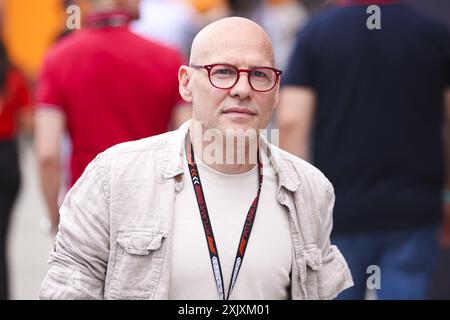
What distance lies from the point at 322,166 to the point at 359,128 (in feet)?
0.83

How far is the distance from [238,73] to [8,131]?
10.4 ft

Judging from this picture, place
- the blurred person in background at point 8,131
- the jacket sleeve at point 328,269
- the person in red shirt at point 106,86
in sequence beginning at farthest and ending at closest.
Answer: the blurred person in background at point 8,131 → the person in red shirt at point 106,86 → the jacket sleeve at point 328,269

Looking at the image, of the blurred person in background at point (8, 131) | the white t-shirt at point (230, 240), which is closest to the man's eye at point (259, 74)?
the white t-shirt at point (230, 240)

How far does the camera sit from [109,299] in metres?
2.75

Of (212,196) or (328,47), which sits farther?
(328,47)

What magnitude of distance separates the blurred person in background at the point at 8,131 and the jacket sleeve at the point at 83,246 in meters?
2.72

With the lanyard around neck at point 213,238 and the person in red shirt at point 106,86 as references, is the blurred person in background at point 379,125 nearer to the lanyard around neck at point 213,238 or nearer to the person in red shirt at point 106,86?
the person in red shirt at point 106,86

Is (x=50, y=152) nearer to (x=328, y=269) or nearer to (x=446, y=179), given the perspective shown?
(x=446, y=179)

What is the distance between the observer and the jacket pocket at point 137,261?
8.98 ft

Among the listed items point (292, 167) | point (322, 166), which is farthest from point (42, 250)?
point (292, 167)

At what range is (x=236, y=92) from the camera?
2.76 meters

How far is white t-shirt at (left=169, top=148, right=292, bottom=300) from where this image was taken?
2727 mm
